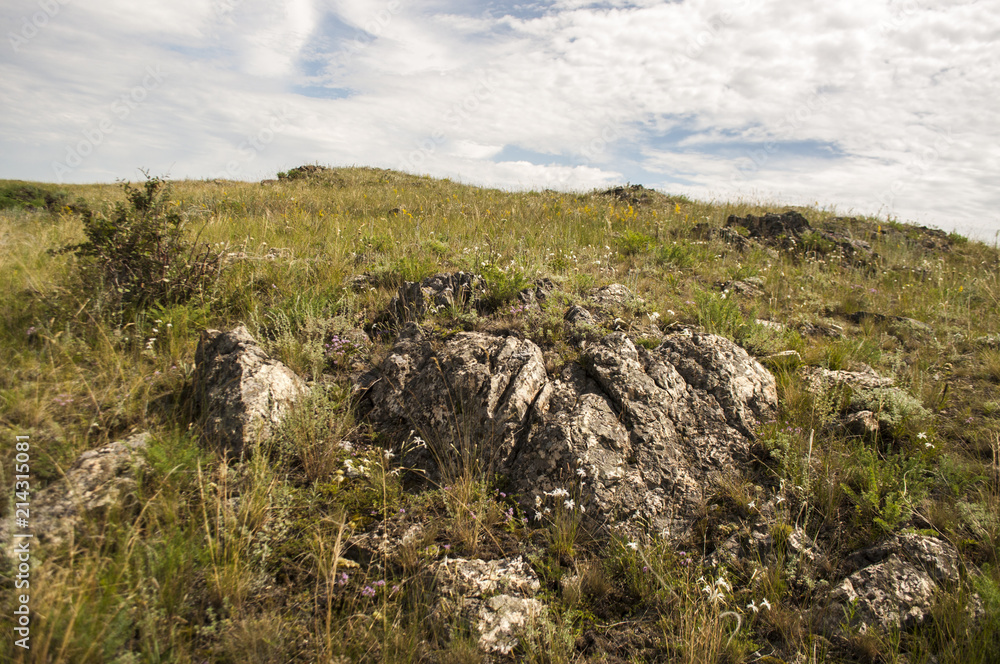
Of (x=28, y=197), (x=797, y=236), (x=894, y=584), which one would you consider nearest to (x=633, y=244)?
(x=797, y=236)

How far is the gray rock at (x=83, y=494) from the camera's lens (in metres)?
2.31

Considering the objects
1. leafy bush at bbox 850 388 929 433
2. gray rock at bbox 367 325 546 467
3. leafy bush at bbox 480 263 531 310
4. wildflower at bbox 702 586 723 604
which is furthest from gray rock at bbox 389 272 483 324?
leafy bush at bbox 850 388 929 433

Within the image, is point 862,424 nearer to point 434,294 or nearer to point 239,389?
point 434,294

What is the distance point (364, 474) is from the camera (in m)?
3.05

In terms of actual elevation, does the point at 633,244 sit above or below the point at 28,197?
below

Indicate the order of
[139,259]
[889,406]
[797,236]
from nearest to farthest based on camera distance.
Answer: [889,406]
[139,259]
[797,236]

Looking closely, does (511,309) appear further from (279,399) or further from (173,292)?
(173,292)

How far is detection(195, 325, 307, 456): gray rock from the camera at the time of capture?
10.2ft

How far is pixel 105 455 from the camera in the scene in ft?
9.07

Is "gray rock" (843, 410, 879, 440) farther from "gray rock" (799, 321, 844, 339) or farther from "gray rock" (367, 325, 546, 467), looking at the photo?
"gray rock" (367, 325, 546, 467)

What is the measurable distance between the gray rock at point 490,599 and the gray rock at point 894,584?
1.56 m

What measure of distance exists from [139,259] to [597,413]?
15.9 feet

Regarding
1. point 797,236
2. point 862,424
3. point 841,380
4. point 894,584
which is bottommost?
point 894,584

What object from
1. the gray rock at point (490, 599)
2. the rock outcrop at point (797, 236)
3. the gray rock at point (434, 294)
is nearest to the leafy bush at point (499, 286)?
the gray rock at point (434, 294)
